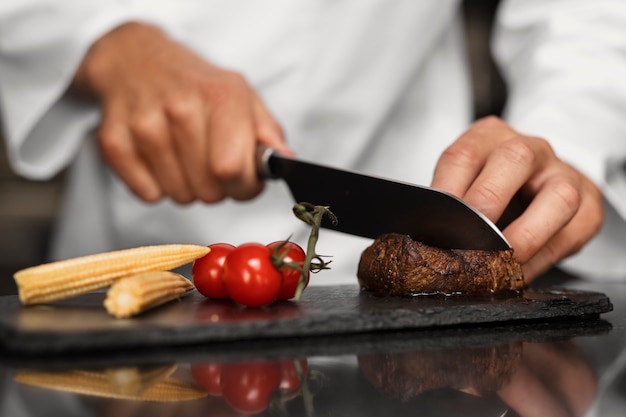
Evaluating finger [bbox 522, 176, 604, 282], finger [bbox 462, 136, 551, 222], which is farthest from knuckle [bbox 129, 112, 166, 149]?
finger [bbox 522, 176, 604, 282]

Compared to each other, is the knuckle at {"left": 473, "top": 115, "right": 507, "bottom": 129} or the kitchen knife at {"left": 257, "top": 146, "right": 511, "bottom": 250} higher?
the knuckle at {"left": 473, "top": 115, "right": 507, "bottom": 129}

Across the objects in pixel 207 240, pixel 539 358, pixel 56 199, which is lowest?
pixel 56 199

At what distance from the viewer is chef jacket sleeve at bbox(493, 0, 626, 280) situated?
85.6 inches

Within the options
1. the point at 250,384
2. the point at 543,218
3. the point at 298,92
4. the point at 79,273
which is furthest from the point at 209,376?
the point at 298,92

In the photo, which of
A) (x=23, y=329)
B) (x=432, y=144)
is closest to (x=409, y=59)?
(x=432, y=144)

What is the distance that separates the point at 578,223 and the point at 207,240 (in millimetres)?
1013

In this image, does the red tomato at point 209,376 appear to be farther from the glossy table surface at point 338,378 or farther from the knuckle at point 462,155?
the knuckle at point 462,155

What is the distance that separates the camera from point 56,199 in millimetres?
4246

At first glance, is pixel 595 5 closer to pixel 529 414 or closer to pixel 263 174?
pixel 263 174

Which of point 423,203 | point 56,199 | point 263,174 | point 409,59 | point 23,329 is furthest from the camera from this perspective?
point 56,199

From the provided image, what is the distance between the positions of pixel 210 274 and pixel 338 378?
Answer: 43 cm

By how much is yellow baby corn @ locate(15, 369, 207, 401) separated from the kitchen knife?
0.66 meters

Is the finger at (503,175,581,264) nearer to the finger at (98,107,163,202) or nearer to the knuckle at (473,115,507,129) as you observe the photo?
the knuckle at (473,115,507,129)

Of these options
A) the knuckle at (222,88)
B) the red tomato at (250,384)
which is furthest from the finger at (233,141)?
the red tomato at (250,384)
